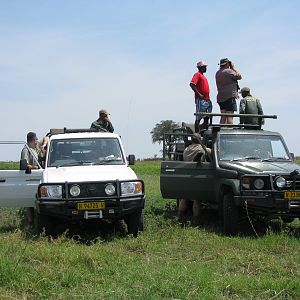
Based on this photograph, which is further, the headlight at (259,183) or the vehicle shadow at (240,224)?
the vehicle shadow at (240,224)

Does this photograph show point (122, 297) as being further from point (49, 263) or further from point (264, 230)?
point (264, 230)

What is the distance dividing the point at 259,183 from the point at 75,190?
2.95 m

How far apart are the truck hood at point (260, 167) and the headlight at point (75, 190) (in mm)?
2664

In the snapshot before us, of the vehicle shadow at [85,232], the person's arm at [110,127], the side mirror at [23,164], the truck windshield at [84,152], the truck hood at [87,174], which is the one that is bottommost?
the vehicle shadow at [85,232]

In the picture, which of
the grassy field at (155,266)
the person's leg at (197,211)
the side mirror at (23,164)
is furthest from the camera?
the person's leg at (197,211)

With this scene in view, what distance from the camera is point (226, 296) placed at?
540cm

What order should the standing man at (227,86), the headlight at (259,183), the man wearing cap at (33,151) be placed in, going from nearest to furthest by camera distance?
the headlight at (259,183), the man wearing cap at (33,151), the standing man at (227,86)

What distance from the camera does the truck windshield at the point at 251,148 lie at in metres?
9.80

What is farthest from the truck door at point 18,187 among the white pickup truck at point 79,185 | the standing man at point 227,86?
A: the standing man at point 227,86

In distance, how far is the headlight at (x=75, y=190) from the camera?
834cm

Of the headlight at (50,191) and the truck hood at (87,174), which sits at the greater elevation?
the truck hood at (87,174)

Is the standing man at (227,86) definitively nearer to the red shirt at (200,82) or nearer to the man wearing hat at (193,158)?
the red shirt at (200,82)

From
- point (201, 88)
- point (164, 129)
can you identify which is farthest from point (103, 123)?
point (164, 129)

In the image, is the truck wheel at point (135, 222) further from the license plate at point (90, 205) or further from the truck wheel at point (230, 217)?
the truck wheel at point (230, 217)
